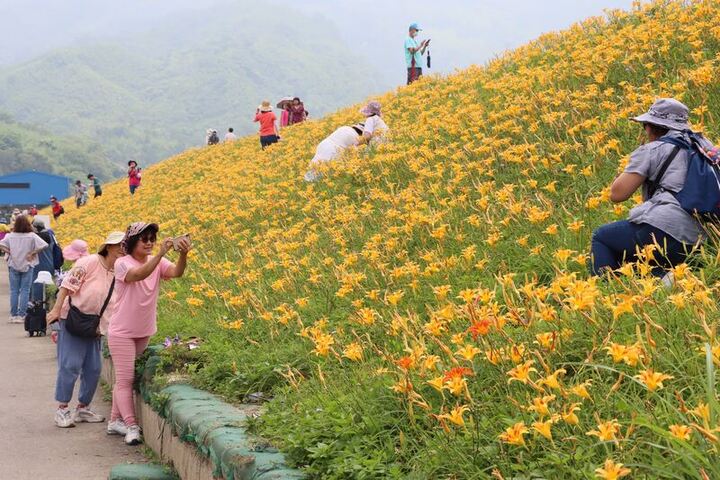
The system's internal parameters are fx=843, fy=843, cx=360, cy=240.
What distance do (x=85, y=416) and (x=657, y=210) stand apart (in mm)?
5209

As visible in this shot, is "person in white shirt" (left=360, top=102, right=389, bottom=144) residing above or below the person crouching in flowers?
above

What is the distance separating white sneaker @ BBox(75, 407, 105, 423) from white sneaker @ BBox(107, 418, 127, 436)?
1.75 ft

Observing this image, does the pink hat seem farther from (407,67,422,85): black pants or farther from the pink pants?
(407,67,422,85): black pants

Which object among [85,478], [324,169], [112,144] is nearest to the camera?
[85,478]

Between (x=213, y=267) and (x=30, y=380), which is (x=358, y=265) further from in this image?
(x=30, y=380)

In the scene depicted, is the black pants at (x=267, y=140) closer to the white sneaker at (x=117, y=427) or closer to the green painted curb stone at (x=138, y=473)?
the white sneaker at (x=117, y=427)

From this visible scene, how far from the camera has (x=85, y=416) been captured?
736cm

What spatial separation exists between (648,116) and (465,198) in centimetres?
Result: 253

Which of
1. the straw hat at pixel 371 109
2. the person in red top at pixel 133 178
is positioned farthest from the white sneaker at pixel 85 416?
the person in red top at pixel 133 178

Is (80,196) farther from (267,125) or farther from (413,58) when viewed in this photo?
(413,58)

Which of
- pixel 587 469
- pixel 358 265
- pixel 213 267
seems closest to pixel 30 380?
pixel 213 267

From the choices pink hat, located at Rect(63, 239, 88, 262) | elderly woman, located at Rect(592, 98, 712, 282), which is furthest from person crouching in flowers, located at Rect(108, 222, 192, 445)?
elderly woman, located at Rect(592, 98, 712, 282)

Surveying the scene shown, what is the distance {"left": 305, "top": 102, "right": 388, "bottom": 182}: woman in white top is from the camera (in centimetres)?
1193

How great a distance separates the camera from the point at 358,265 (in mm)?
6871
